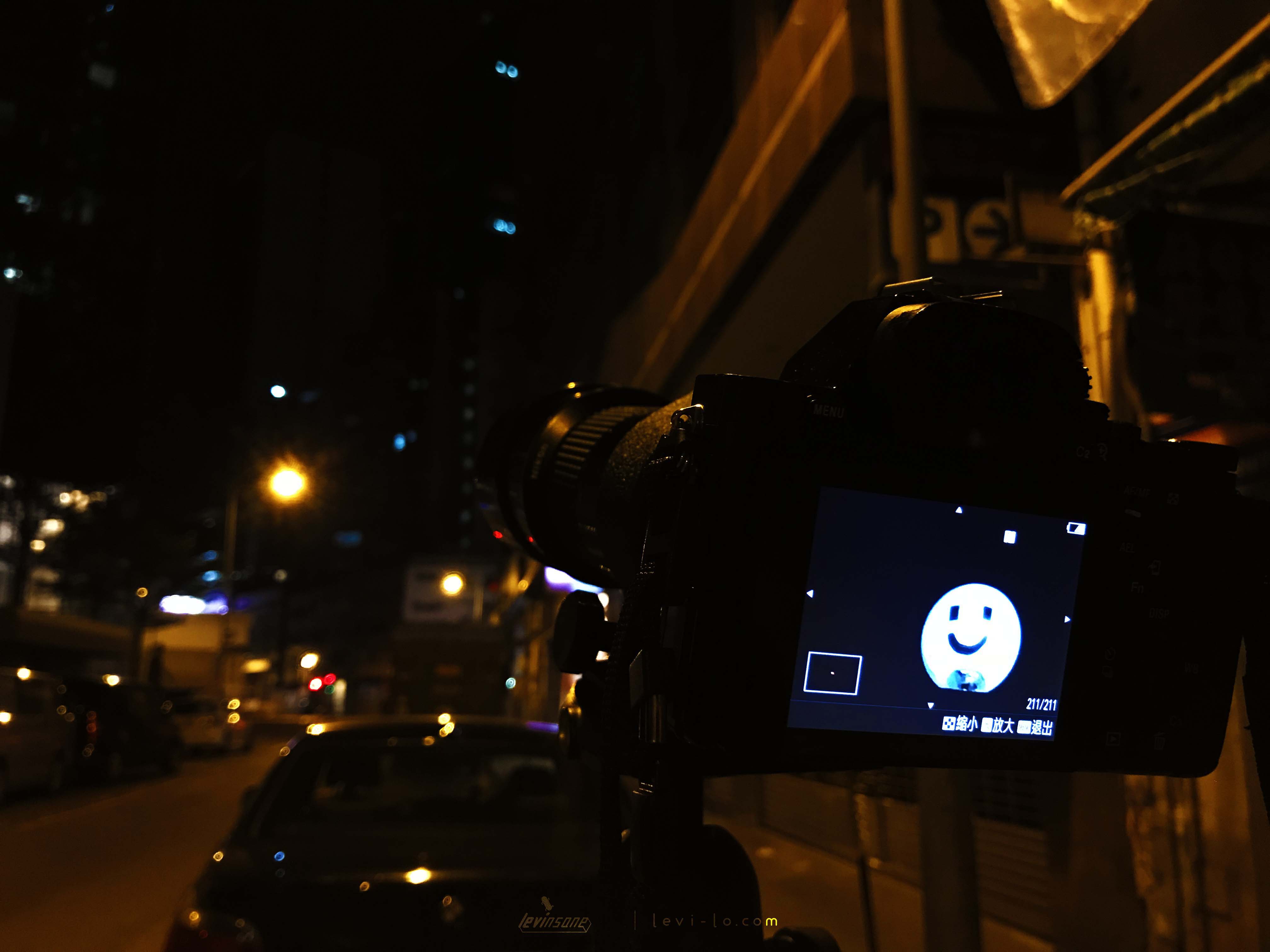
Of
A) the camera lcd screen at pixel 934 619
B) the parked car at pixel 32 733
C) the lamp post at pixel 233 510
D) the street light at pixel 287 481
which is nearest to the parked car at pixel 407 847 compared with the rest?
the camera lcd screen at pixel 934 619

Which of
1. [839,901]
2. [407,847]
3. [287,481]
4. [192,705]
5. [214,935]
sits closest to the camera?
[214,935]

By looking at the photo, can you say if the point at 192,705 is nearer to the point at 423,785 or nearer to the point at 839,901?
the point at 423,785

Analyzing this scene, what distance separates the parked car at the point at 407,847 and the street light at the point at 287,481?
16.5 metres

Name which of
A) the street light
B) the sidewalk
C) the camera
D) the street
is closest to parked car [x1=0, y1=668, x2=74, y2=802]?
the street

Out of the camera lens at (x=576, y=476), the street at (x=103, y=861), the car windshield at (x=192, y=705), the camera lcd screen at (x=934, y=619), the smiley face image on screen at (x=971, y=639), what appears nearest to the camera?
the camera lcd screen at (x=934, y=619)

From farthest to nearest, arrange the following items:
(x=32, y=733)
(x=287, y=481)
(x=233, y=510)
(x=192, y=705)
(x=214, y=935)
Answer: (x=233, y=510)
(x=192, y=705)
(x=287, y=481)
(x=32, y=733)
(x=214, y=935)

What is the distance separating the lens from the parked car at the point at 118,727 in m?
18.3

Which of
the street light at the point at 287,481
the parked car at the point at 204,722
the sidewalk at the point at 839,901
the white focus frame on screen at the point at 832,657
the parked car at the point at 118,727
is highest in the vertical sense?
the street light at the point at 287,481

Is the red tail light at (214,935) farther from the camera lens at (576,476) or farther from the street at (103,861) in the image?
the street at (103,861)

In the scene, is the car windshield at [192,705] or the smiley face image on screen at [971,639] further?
the car windshield at [192,705]

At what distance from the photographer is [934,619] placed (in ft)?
5.15

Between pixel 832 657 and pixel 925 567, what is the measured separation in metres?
0.21

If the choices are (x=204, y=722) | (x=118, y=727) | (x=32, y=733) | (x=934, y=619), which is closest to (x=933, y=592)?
(x=934, y=619)

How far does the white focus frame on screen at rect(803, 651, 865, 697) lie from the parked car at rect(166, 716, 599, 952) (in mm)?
1472
